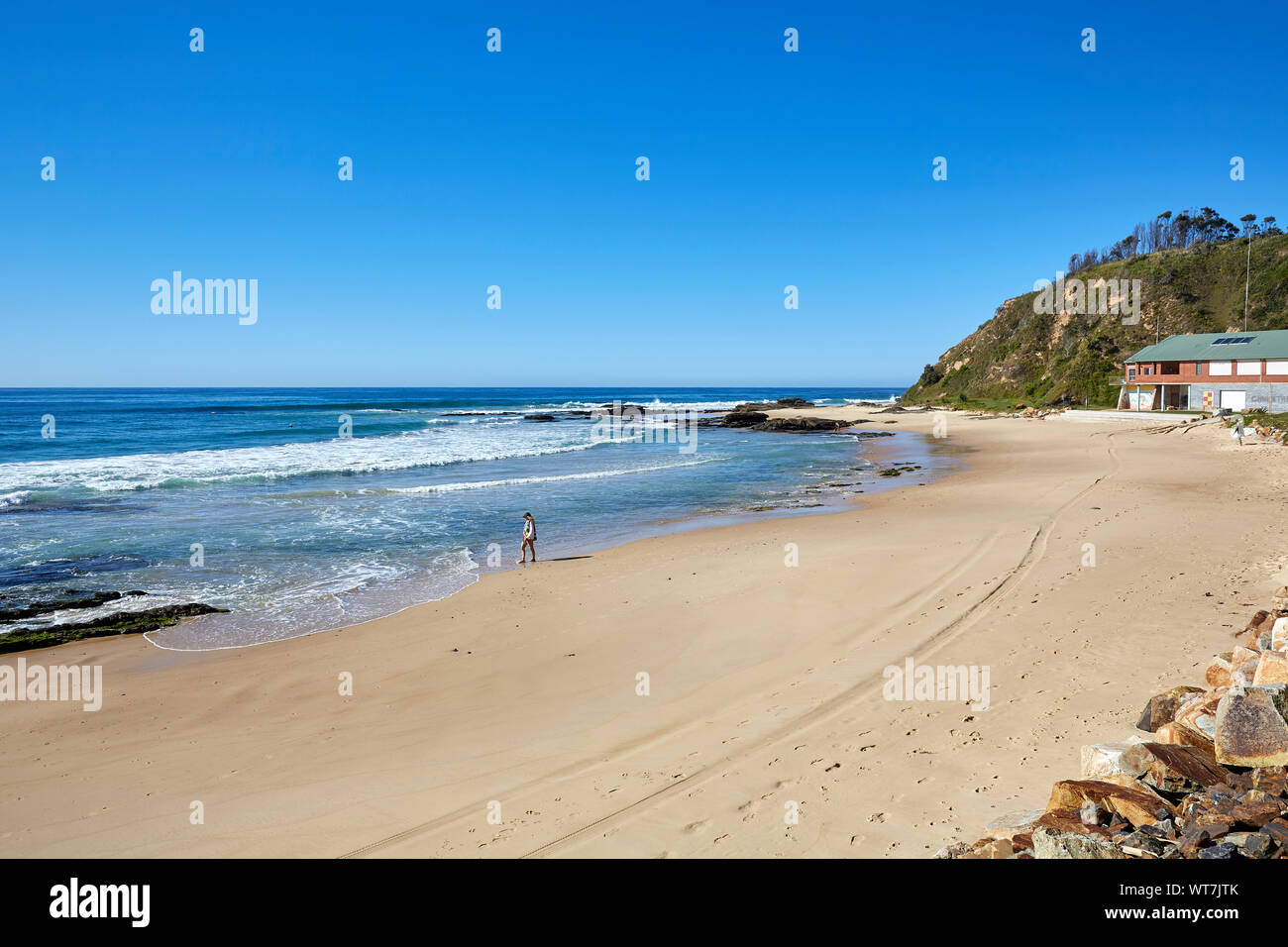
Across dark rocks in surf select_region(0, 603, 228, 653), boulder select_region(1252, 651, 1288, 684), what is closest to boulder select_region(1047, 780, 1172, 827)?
boulder select_region(1252, 651, 1288, 684)

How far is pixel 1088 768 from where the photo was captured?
5387 mm

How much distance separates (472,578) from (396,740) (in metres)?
7.33

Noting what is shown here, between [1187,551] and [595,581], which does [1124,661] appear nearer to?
[1187,551]

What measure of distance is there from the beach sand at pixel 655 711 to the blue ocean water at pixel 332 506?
236cm

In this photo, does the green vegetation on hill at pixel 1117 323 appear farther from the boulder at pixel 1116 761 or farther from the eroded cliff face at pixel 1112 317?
the boulder at pixel 1116 761

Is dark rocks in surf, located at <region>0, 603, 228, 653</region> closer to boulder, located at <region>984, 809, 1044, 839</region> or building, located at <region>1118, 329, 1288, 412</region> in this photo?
boulder, located at <region>984, 809, 1044, 839</region>

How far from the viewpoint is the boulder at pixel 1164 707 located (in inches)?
245

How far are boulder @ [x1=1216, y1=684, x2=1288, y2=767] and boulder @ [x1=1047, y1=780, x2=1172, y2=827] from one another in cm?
84

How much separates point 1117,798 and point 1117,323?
7729 centimetres

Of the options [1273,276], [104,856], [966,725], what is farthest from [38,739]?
[1273,276]

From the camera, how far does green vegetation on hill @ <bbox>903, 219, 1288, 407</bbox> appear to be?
60.2m

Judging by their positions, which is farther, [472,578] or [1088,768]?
[472,578]

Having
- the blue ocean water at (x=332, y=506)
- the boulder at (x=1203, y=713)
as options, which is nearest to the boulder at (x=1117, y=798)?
the boulder at (x=1203, y=713)

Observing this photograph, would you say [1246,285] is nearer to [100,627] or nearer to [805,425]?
[805,425]
